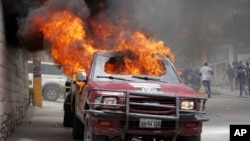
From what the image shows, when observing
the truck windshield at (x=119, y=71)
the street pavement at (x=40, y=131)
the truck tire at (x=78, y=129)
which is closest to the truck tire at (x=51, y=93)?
the street pavement at (x=40, y=131)

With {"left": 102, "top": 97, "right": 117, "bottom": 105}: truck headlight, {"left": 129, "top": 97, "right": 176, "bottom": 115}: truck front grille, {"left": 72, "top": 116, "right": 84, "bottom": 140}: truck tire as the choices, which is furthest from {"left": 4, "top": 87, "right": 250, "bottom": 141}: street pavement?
{"left": 129, "top": 97, "right": 176, "bottom": 115}: truck front grille

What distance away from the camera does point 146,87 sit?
23.9 feet

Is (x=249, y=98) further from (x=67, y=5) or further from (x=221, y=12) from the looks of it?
(x=67, y=5)

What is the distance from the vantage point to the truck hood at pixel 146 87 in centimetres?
718

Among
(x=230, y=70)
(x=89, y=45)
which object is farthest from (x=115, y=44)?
(x=230, y=70)

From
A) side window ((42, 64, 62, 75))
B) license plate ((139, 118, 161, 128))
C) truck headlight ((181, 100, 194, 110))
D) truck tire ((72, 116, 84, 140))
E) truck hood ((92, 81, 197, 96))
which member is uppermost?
side window ((42, 64, 62, 75))

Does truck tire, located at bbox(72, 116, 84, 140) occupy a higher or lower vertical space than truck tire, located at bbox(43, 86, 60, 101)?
lower

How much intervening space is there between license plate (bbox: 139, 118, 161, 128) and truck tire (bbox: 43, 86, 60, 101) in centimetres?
1803

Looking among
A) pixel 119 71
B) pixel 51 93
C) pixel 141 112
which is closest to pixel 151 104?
pixel 141 112

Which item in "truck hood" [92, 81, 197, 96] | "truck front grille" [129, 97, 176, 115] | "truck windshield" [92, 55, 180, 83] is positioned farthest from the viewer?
"truck windshield" [92, 55, 180, 83]

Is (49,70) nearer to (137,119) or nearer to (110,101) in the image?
(110,101)

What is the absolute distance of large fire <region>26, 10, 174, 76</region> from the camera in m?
8.60

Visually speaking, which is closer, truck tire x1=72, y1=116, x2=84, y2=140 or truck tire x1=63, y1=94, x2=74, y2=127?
truck tire x1=72, y1=116, x2=84, y2=140

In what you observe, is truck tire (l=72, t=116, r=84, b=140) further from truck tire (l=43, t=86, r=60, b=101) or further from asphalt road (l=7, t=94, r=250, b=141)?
truck tire (l=43, t=86, r=60, b=101)
